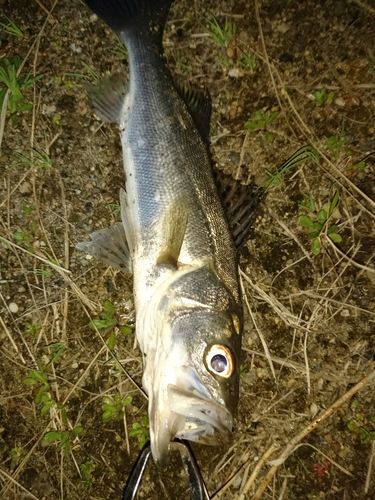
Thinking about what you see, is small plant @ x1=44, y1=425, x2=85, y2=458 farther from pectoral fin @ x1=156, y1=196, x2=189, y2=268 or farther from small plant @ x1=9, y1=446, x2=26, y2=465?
pectoral fin @ x1=156, y1=196, x2=189, y2=268

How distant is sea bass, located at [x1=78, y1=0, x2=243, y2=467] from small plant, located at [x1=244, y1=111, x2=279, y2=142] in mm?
536

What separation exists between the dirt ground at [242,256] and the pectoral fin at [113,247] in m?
0.37

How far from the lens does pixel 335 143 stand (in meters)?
3.19

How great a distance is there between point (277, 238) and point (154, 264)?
1.26 metres

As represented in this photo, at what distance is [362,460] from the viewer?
317 centimetres

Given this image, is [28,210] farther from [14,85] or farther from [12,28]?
[12,28]

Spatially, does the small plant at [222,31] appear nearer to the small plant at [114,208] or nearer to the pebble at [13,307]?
the small plant at [114,208]

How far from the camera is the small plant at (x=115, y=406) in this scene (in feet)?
9.94

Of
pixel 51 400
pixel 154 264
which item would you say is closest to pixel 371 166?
pixel 154 264

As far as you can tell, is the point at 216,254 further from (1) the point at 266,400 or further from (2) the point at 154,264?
(1) the point at 266,400

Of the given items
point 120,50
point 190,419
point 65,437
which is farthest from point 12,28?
point 65,437

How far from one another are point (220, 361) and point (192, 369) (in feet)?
0.57

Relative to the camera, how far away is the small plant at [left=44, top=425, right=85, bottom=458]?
2973 millimetres

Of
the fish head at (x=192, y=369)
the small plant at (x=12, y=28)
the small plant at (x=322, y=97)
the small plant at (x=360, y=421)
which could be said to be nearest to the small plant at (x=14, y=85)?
the small plant at (x=12, y=28)
